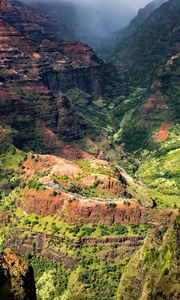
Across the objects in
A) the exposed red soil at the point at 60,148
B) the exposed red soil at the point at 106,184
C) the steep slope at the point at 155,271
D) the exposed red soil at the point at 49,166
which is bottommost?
the steep slope at the point at 155,271

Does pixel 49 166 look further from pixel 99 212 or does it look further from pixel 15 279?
pixel 15 279

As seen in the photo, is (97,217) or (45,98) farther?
(45,98)

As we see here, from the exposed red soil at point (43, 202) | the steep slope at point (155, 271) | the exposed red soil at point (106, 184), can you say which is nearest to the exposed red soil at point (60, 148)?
the exposed red soil at point (106, 184)

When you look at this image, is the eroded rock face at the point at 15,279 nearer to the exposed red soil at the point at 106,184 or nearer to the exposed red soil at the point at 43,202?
the exposed red soil at the point at 43,202

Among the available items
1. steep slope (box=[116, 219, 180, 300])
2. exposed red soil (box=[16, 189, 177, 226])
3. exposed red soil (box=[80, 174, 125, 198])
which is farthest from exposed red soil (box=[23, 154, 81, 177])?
steep slope (box=[116, 219, 180, 300])

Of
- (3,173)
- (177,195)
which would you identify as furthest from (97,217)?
(177,195)

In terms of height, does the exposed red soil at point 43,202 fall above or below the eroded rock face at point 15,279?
above

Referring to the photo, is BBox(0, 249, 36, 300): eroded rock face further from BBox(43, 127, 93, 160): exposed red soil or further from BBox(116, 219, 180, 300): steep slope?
BBox(43, 127, 93, 160): exposed red soil

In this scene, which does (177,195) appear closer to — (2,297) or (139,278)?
(139,278)
